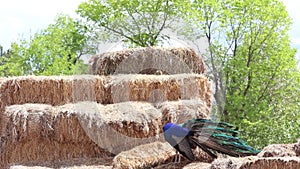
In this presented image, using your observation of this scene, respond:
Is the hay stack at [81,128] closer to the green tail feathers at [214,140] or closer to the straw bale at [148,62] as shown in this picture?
the green tail feathers at [214,140]

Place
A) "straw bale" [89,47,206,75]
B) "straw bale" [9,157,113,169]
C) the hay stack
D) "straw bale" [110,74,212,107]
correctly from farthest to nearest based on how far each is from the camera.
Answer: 1. "straw bale" [89,47,206,75]
2. "straw bale" [110,74,212,107]
3. the hay stack
4. "straw bale" [9,157,113,169]

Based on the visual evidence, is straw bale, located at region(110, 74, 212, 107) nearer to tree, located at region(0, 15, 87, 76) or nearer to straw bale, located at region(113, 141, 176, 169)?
straw bale, located at region(113, 141, 176, 169)

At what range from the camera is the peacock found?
5.28 metres

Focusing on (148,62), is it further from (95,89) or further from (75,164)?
(75,164)

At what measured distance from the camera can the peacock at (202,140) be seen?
5.28 meters

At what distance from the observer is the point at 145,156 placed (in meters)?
5.23

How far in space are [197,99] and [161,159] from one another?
1342 millimetres

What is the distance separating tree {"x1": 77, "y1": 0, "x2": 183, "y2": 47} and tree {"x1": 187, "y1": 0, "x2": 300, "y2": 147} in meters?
1.24

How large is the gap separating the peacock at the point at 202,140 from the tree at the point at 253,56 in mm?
10698

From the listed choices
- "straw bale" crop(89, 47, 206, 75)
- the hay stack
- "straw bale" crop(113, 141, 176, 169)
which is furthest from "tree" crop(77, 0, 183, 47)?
"straw bale" crop(113, 141, 176, 169)

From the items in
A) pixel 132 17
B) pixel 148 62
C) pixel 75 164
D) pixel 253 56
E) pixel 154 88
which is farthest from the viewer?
pixel 132 17

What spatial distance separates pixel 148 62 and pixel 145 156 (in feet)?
6.96

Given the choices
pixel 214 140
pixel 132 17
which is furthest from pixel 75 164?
pixel 132 17

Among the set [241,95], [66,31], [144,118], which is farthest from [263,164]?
[66,31]
